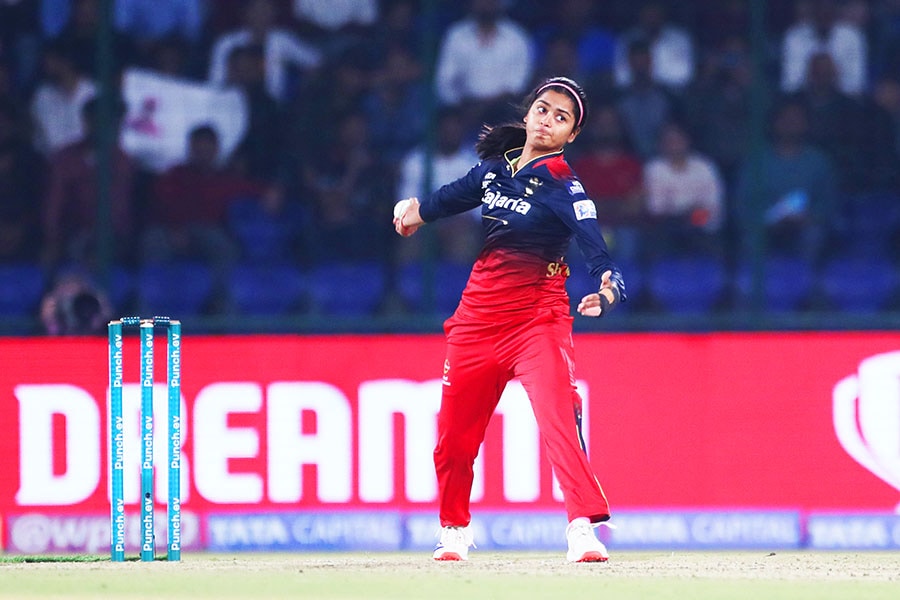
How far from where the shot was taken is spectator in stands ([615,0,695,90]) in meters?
10.8

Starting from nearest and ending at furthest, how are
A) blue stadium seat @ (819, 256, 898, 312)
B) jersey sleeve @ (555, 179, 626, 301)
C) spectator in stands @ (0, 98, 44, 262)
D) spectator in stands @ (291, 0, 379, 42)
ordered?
jersey sleeve @ (555, 179, 626, 301), blue stadium seat @ (819, 256, 898, 312), spectator in stands @ (0, 98, 44, 262), spectator in stands @ (291, 0, 379, 42)

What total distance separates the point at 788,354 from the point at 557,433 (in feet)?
7.44

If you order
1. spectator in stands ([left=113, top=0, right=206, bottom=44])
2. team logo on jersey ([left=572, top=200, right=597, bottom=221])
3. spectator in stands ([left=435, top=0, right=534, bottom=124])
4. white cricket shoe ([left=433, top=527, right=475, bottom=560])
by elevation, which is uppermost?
spectator in stands ([left=113, top=0, right=206, bottom=44])

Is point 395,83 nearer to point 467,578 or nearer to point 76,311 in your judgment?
point 76,311

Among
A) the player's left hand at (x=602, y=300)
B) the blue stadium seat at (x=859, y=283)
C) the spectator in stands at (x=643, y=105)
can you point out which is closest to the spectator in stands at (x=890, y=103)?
the blue stadium seat at (x=859, y=283)

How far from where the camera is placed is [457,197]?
6.60 meters

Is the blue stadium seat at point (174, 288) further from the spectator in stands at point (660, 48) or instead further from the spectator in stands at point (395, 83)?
the spectator in stands at point (660, 48)

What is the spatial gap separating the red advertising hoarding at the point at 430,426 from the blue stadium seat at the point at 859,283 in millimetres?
2143

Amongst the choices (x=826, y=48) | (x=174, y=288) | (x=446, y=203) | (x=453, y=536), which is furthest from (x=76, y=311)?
(x=826, y=48)

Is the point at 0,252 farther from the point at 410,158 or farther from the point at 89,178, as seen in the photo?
the point at 410,158

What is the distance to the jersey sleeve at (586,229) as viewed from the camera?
20.2 feet

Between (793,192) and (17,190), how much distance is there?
16.6ft

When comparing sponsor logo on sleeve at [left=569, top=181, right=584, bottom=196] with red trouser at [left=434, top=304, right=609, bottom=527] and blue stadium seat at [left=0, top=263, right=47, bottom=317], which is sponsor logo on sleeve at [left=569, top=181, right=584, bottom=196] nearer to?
red trouser at [left=434, top=304, right=609, bottom=527]

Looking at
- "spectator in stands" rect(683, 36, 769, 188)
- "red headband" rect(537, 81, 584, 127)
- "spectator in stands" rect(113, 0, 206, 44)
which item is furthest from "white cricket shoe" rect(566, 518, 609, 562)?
"spectator in stands" rect(113, 0, 206, 44)
